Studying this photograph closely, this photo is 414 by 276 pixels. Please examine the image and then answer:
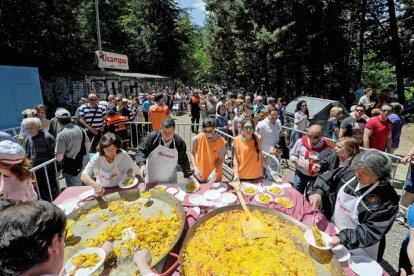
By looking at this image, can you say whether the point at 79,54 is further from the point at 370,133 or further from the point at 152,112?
the point at 370,133

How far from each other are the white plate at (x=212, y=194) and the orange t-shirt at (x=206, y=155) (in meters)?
1.00

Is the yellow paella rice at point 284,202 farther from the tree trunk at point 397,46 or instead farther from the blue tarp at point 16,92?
the tree trunk at point 397,46

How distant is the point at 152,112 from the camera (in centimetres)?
835

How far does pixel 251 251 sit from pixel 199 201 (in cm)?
101

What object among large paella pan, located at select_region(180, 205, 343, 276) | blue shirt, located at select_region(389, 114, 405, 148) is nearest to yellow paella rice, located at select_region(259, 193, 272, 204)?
large paella pan, located at select_region(180, 205, 343, 276)

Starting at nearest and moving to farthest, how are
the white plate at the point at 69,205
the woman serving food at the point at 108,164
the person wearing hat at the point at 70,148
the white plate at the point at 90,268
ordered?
the white plate at the point at 90,268
the white plate at the point at 69,205
the woman serving food at the point at 108,164
the person wearing hat at the point at 70,148

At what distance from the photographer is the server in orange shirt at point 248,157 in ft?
13.8

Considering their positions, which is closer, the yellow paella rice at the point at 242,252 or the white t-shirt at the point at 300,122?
the yellow paella rice at the point at 242,252

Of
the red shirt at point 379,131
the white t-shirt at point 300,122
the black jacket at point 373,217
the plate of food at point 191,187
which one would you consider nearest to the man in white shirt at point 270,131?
the white t-shirt at point 300,122

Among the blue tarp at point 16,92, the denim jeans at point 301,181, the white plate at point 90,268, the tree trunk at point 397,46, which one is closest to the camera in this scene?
the white plate at point 90,268

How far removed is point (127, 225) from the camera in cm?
268

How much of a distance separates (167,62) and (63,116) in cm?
3363

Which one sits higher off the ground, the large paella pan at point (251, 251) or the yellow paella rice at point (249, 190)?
the yellow paella rice at point (249, 190)

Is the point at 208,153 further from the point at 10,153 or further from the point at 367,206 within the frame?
the point at 10,153
